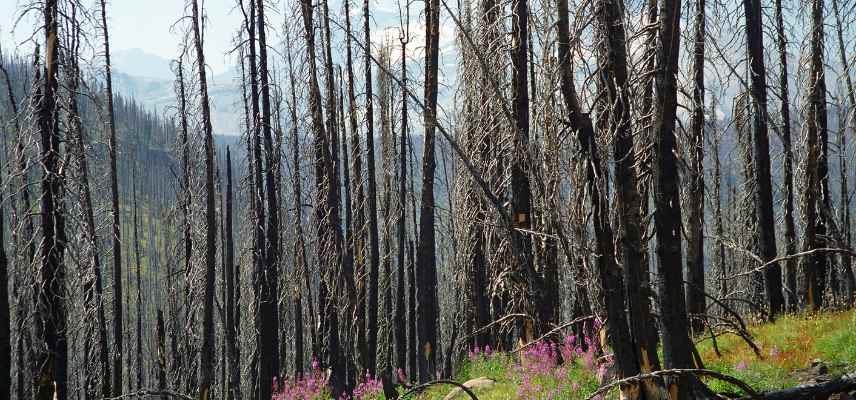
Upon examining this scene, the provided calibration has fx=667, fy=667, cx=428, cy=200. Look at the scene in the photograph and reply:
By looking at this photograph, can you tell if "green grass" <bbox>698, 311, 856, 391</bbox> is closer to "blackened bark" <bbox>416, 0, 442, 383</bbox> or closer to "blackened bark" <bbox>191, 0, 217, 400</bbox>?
"blackened bark" <bbox>416, 0, 442, 383</bbox>

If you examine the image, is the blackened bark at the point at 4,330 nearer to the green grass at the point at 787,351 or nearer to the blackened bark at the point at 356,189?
the blackened bark at the point at 356,189

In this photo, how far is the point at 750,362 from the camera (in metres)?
7.56

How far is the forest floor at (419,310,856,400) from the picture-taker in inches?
274

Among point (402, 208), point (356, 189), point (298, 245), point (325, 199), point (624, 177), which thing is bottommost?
point (298, 245)

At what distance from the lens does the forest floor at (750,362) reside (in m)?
6.96

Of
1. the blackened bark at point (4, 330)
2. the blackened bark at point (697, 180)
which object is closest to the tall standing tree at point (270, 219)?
the blackened bark at point (4, 330)

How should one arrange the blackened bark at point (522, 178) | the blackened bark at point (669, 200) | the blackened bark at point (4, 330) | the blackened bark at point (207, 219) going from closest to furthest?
the blackened bark at point (669, 200) < the blackened bark at point (4, 330) < the blackened bark at point (522, 178) < the blackened bark at point (207, 219)

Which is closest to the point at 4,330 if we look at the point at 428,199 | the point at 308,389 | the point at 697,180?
the point at 428,199

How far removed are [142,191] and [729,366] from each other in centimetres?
12629

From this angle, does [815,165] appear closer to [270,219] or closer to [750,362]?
[750,362]

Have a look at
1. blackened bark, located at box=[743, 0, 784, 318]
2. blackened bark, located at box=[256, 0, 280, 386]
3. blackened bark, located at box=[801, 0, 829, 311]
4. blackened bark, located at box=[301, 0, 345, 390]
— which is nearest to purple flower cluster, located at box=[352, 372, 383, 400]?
blackened bark, located at box=[301, 0, 345, 390]

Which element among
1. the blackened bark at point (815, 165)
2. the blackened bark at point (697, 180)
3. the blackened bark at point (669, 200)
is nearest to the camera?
the blackened bark at point (669, 200)

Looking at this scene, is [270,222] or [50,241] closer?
[50,241]

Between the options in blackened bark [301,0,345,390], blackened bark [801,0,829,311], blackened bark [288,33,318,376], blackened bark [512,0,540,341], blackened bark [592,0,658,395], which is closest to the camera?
blackened bark [592,0,658,395]
